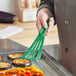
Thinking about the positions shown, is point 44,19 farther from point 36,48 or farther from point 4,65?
point 4,65

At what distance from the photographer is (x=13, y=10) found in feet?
7.95

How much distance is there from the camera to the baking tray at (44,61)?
1004mm

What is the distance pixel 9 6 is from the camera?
2.40 meters

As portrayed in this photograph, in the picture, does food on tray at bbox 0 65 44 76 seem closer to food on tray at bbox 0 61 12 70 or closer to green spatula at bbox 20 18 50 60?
food on tray at bbox 0 61 12 70

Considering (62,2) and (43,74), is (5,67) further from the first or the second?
(62,2)

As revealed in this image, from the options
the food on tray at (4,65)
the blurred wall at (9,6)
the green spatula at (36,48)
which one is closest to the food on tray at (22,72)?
the food on tray at (4,65)

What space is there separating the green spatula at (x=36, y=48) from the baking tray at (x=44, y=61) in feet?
0.10

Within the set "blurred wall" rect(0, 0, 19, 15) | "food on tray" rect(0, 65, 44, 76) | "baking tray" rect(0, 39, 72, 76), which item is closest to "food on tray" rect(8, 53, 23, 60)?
"baking tray" rect(0, 39, 72, 76)

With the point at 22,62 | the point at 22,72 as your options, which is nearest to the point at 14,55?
the point at 22,62

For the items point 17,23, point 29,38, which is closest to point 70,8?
point 29,38

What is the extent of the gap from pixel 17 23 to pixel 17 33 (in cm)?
38

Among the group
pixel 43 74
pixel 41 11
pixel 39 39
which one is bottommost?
pixel 43 74

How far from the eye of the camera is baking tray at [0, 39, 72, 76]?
1004 mm

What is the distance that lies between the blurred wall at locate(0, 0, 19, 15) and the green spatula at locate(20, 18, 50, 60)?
4.07 feet
